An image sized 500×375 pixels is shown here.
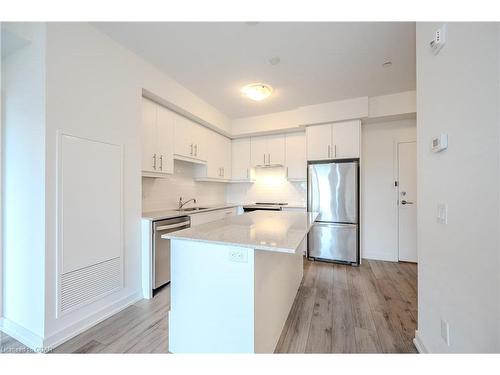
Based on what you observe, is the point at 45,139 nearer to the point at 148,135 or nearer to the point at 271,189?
the point at 148,135

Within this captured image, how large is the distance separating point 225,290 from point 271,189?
330 cm

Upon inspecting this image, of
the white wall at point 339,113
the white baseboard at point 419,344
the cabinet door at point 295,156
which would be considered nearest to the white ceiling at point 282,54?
the white wall at point 339,113

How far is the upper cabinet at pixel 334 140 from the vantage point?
3.38 meters

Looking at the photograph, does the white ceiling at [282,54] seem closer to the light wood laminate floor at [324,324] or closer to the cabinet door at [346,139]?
the cabinet door at [346,139]

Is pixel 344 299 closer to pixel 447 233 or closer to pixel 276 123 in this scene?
pixel 447 233

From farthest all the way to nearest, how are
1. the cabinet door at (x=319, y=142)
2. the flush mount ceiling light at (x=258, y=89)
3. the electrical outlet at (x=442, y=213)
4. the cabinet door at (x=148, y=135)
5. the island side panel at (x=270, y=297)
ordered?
the cabinet door at (x=319, y=142), the flush mount ceiling light at (x=258, y=89), the cabinet door at (x=148, y=135), the island side panel at (x=270, y=297), the electrical outlet at (x=442, y=213)

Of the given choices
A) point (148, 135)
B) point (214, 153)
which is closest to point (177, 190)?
point (214, 153)

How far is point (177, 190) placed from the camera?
355cm

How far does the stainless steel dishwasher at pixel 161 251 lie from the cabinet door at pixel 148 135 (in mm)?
677

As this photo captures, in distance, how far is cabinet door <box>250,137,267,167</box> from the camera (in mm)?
4289

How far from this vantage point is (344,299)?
7.48 ft

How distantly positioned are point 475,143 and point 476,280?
0.63 metres

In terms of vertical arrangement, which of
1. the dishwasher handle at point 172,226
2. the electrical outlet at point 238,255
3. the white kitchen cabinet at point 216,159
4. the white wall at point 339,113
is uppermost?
the white wall at point 339,113
